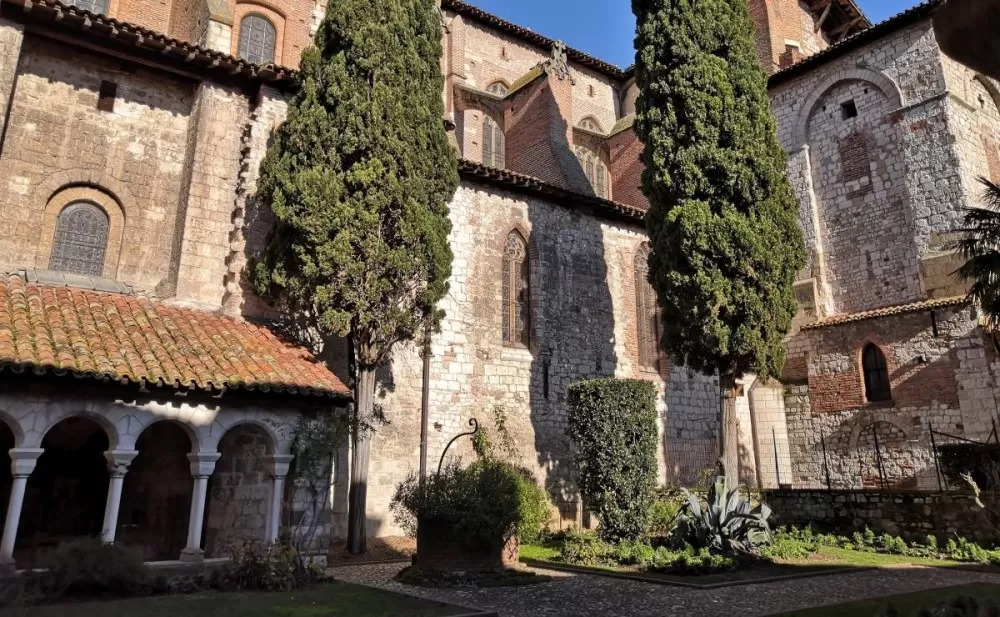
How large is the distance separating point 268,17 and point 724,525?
55.4 ft

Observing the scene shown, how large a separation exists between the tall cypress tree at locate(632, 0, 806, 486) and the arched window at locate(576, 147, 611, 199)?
9.15 m

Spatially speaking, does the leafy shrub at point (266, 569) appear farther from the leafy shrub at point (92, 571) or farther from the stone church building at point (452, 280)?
the leafy shrub at point (92, 571)

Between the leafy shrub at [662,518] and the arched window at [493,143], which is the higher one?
the arched window at [493,143]

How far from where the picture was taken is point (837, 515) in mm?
14477

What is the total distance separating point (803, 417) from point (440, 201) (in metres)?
13.7

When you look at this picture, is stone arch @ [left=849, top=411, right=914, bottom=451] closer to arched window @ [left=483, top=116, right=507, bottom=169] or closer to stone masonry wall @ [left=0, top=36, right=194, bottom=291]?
arched window @ [left=483, top=116, right=507, bottom=169]

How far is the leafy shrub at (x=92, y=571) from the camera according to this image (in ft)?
25.1

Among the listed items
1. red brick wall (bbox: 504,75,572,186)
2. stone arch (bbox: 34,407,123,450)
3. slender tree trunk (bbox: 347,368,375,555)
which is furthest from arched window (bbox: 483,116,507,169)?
stone arch (bbox: 34,407,123,450)

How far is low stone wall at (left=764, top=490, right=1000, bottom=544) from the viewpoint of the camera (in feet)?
41.9

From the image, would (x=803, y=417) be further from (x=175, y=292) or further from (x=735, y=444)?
(x=175, y=292)

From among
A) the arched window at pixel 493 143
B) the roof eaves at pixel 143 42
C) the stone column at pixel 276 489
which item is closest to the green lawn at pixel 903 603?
the stone column at pixel 276 489

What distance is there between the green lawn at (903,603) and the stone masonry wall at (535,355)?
9099 mm

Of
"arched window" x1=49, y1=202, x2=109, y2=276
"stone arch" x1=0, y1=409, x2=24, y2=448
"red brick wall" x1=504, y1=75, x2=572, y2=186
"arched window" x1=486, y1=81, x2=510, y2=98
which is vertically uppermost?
"arched window" x1=486, y1=81, x2=510, y2=98

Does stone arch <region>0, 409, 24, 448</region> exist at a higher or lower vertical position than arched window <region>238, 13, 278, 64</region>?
lower
